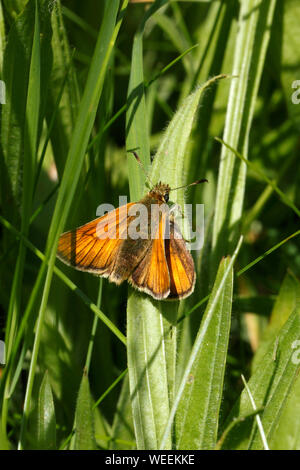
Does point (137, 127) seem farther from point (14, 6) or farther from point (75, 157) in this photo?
point (14, 6)

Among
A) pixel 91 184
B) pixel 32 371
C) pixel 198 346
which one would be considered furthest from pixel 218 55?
pixel 32 371

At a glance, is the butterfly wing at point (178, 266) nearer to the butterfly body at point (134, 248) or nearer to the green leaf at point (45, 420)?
the butterfly body at point (134, 248)

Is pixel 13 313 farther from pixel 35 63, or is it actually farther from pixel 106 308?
pixel 35 63

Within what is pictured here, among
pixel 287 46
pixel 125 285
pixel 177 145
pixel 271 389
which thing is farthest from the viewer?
pixel 287 46

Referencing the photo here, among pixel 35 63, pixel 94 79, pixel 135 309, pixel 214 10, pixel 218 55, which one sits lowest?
pixel 135 309

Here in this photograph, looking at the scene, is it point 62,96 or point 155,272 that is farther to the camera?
point 62,96

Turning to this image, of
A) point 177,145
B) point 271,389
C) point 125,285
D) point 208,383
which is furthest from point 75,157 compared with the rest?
point 125,285

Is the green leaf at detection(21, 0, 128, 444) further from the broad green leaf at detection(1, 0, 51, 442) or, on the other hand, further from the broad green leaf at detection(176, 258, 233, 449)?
the broad green leaf at detection(176, 258, 233, 449)
